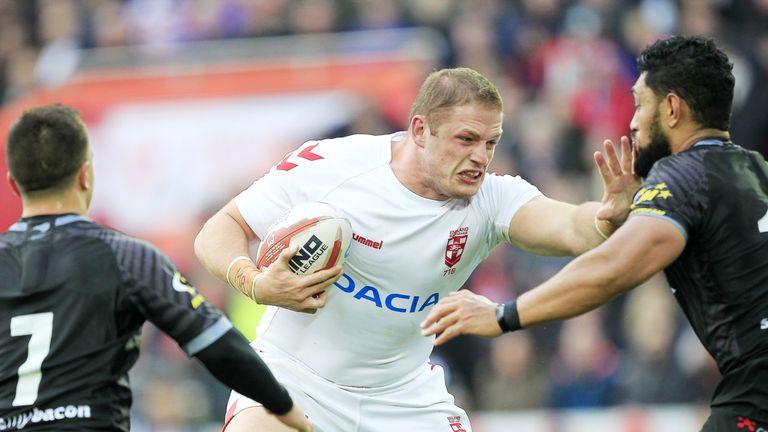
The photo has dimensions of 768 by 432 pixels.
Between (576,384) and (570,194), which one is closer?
(576,384)

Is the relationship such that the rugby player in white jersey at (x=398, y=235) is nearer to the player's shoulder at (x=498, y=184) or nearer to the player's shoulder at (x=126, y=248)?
the player's shoulder at (x=498, y=184)

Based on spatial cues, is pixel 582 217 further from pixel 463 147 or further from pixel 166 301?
pixel 166 301

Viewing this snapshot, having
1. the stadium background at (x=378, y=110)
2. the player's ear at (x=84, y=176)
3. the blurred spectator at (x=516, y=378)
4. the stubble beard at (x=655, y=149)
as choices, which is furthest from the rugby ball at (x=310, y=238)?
the blurred spectator at (x=516, y=378)

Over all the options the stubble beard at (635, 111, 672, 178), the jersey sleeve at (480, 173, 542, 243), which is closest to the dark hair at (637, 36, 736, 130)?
the stubble beard at (635, 111, 672, 178)

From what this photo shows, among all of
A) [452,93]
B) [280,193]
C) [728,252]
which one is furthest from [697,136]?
[280,193]

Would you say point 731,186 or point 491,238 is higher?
point 731,186

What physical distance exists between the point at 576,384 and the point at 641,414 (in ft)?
2.73

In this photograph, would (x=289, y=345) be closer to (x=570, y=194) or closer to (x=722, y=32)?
(x=570, y=194)

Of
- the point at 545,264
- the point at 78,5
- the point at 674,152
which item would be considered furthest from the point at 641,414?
the point at 78,5

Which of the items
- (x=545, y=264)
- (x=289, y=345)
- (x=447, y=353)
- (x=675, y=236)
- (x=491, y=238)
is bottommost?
(x=447, y=353)

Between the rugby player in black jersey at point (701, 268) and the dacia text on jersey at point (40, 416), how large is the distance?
1631mm

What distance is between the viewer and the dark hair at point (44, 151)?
526cm

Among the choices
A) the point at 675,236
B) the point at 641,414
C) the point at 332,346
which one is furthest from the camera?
the point at 641,414

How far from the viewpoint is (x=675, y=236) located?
17.9 feet
